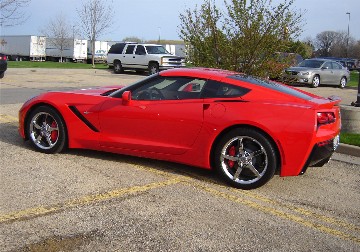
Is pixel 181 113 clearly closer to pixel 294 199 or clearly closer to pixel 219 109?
pixel 219 109

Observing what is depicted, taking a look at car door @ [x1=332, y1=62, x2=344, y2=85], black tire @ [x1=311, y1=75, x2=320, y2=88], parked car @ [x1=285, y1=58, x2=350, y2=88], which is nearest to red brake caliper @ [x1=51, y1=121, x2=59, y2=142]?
parked car @ [x1=285, y1=58, x2=350, y2=88]

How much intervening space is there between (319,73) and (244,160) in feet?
59.2

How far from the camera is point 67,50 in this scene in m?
47.9

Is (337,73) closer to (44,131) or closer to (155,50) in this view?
(155,50)

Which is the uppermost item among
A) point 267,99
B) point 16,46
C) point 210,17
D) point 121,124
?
point 16,46

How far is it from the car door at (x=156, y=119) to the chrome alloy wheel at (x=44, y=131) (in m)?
0.77

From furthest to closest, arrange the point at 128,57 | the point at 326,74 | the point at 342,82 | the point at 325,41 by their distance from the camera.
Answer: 1. the point at 325,41
2. the point at 128,57
3. the point at 342,82
4. the point at 326,74

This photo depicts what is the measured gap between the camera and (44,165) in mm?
5309

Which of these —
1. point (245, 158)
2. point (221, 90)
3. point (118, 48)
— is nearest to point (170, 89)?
point (221, 90)

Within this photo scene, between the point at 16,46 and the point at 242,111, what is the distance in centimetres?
5043

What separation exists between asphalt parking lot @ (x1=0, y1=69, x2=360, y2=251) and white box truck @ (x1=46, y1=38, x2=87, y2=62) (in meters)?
42.9

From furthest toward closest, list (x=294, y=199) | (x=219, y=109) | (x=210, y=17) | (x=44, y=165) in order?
1. (x=210, y=17)
2. (x=44, y=165)
3. (x=219, y=109)
4. (x=294, y=199)

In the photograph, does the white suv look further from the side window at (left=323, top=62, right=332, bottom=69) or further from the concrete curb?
the concrete curb

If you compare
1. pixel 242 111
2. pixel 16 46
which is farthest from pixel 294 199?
pixel 16 46
